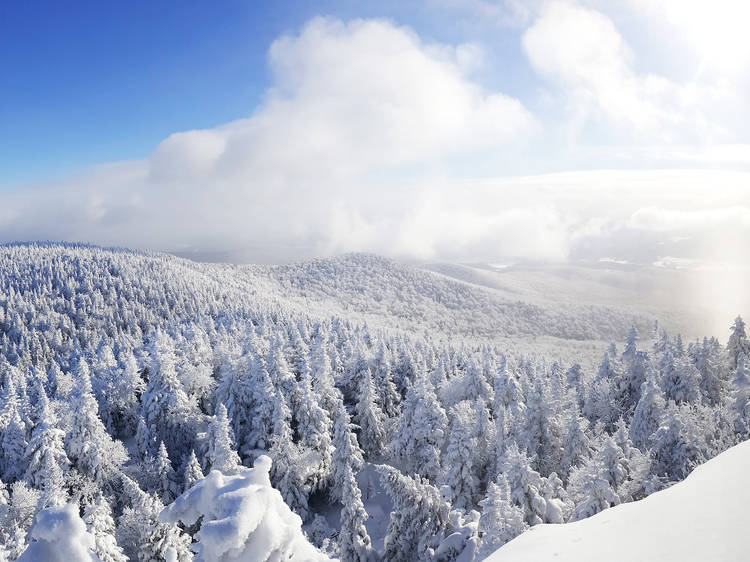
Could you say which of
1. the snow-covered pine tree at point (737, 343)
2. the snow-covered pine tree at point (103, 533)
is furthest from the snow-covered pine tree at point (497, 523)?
the snow-covered pine tree at point (737, 343)

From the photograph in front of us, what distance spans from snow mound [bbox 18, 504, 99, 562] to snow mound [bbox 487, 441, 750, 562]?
8.67 metres

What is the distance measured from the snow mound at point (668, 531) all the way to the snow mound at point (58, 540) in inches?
341

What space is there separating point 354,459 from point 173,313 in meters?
167

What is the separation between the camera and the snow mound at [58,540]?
28.3ft

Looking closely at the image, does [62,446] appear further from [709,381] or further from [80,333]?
[80,333]

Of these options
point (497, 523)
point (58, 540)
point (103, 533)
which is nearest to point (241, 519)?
point (58, 540)

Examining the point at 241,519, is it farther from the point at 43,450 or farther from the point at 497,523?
the point at 43,450

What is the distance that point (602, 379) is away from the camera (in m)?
53.2

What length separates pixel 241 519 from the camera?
7.36m

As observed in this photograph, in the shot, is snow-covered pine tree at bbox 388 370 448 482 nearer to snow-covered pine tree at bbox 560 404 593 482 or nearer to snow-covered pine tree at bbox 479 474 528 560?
snow-covered pine tree at bbox 560 404 593 482

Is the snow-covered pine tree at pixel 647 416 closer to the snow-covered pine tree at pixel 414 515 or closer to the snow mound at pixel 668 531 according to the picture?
the snow-covered pine tree at pixel 414 515

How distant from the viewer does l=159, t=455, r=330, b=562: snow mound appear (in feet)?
23.8

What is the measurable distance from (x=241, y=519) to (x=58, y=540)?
4677mm

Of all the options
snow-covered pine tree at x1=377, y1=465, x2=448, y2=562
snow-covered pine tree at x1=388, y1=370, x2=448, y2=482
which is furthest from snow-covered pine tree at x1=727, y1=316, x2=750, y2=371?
snow-covered pine tree at x1=377, y1=465, x2=448, y2=562
